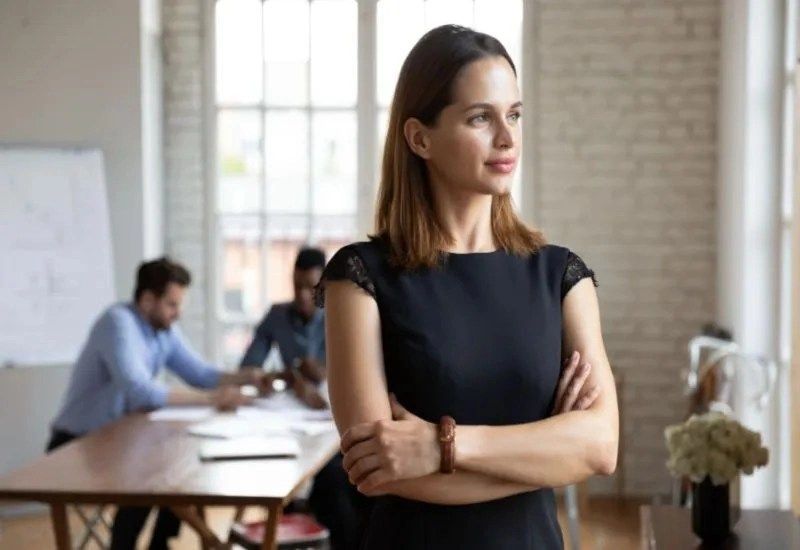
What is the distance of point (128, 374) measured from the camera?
516cm

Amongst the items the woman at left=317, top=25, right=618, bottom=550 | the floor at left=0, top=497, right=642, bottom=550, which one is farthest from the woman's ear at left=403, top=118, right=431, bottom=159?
the floor at left=0, top=497, right=642, bottom=550

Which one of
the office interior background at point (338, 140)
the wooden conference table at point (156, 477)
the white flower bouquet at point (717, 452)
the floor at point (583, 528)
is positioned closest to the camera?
the white flower bouquet at point (717, 452)

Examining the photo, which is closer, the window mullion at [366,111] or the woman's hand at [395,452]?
the woman's hand at [395,452]

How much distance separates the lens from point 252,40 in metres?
7.23

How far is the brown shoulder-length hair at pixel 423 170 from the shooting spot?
1855mm

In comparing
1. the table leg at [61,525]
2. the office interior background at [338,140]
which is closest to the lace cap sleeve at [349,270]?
the table leg at [61,525]

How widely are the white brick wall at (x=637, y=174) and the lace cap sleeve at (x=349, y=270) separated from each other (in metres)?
5.27

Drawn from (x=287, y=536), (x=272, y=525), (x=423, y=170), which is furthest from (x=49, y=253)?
(x=423, y=170)

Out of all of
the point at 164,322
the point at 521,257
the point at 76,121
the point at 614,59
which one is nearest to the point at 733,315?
the point at 614,59

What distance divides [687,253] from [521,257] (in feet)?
17.3

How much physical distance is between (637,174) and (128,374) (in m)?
3.18

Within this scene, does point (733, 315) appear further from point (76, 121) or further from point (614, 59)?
point (76, 121)

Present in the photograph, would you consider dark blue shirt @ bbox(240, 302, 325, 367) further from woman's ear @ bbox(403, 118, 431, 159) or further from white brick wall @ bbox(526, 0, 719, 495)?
woman's ear @ bbox(403, 118, 431, 159)

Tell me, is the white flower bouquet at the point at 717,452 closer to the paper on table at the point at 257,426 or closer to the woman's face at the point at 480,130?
the paper on table at the point at 257,426
